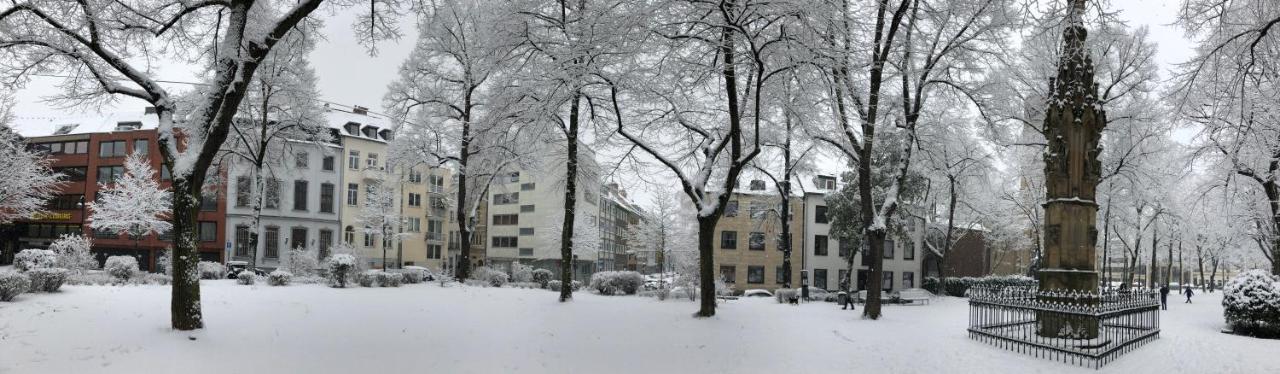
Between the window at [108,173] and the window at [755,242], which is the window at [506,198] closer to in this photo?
the window at [755,242]

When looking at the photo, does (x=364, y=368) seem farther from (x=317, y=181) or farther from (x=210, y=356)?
(x=317, y=181)

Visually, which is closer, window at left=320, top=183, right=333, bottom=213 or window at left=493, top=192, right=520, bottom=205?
window at left=320, top=183, right=333, bottom=213

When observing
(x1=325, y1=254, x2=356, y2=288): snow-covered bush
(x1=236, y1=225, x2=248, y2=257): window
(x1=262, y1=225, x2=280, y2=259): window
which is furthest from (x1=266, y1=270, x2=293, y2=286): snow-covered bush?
(x1=236, y1=225, x2=248, y2=257): window

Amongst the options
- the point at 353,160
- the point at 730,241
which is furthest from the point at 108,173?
the point at 730,241

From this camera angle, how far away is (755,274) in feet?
177

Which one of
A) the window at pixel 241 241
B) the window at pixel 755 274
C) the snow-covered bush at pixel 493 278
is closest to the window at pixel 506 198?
the window at pixel 241 241

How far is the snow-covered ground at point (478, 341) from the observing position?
9.31 m

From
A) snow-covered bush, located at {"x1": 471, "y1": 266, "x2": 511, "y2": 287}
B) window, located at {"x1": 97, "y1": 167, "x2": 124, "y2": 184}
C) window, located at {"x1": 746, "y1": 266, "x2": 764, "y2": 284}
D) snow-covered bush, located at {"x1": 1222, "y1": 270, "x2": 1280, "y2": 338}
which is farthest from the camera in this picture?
window, located at {"x1": 746, "y1": 266, "x2": 764, "y2": 284}

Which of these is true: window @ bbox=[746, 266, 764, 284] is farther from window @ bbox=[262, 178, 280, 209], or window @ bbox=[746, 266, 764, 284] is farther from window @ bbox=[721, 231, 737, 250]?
window @ bbox=[262, 178, 280, 209]

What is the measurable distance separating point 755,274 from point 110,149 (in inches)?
1894

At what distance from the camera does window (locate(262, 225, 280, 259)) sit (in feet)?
164

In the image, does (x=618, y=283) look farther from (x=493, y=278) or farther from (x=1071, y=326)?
(x=1071, y=326)

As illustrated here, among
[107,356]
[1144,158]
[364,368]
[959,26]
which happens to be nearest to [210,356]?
[107,356]

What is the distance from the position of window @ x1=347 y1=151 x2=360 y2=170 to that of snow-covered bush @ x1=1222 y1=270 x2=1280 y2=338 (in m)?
51.9
